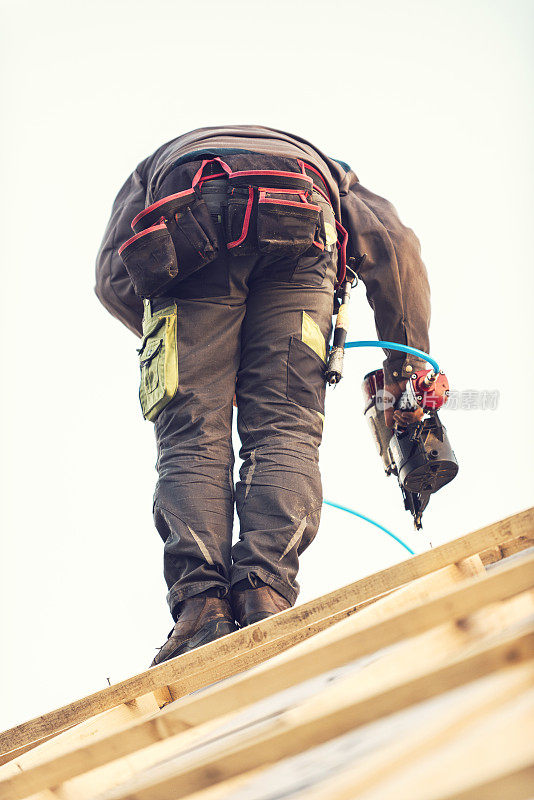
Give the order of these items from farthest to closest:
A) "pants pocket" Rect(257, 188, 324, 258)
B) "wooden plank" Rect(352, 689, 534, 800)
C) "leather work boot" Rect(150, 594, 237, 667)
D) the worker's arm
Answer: the worker's arm, "pants pocket" Rect(257, 188, 324, 258), "leather work boot" Rect(150, 594, 237, 667), "wooden plank" Rect(352, 689, 534, 800)

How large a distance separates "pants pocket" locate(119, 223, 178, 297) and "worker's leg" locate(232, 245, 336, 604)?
0.25 m

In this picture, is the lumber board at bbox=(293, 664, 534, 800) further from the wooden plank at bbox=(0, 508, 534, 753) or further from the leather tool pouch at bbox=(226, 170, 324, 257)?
the leather tool pouch at bbox=(226, 170, 324, 257)

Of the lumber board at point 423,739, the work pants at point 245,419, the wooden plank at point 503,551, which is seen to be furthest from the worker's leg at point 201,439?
the lumber board at point 423,739

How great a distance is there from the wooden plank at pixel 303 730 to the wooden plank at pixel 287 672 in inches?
4.4

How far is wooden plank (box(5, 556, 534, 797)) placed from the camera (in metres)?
0.79

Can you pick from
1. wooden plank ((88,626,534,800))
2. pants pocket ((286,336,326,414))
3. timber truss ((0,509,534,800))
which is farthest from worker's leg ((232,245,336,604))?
wooden plank ((88,626,534,800))

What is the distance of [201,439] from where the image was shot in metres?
2.00

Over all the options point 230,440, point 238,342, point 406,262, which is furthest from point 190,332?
point 406,262

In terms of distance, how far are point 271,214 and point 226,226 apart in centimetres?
14

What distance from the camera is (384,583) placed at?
1210 millimetres

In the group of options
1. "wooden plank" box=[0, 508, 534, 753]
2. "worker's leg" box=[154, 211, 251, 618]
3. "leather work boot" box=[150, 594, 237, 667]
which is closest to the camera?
"wooden plank" box=[0, 508, 534, 753]

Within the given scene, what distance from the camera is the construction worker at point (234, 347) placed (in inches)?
72.9

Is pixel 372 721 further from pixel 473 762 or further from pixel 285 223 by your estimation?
pixel 285 223

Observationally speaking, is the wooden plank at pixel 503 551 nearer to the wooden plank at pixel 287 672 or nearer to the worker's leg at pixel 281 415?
the wooden plank at pixel 287 672
